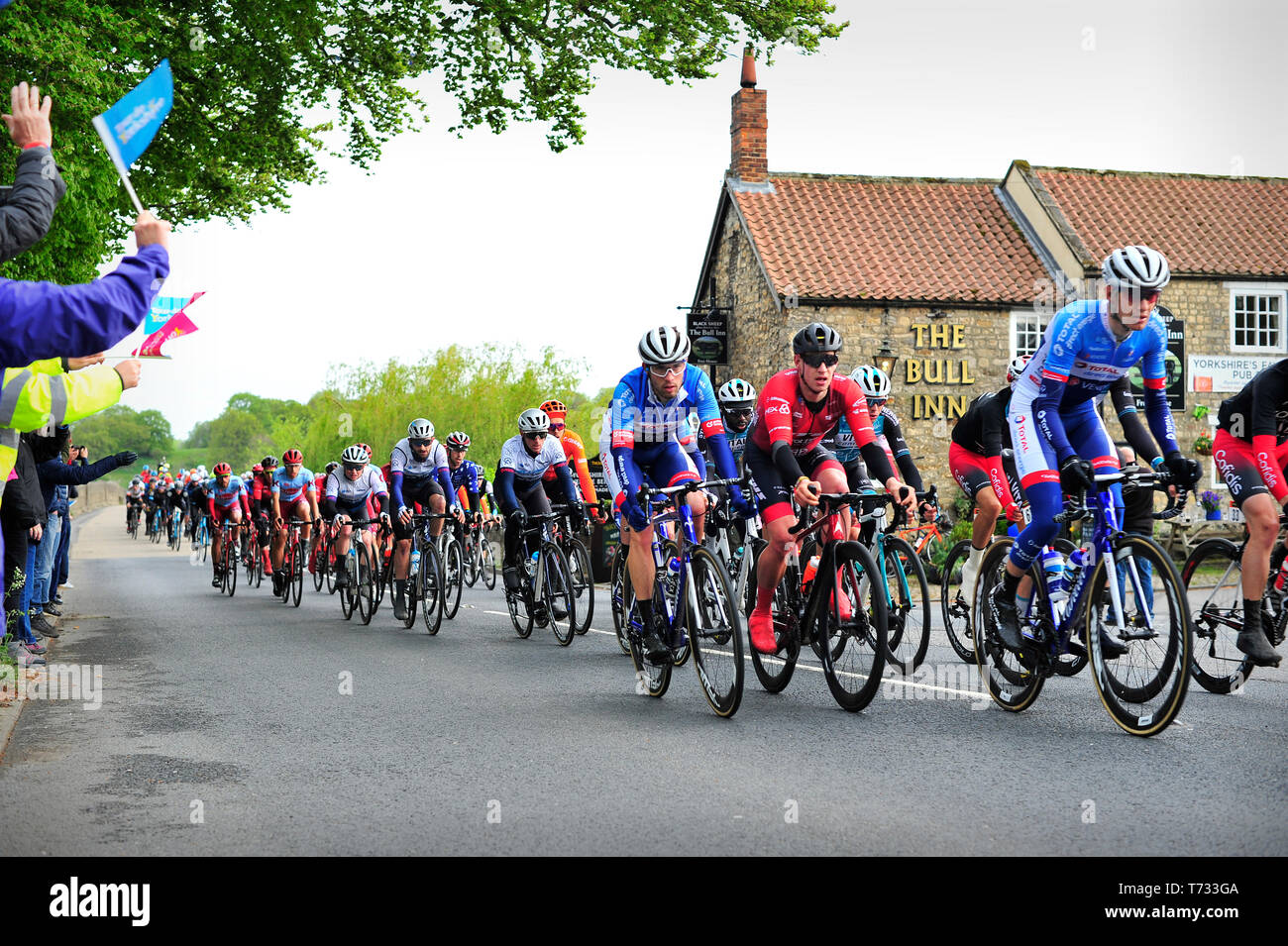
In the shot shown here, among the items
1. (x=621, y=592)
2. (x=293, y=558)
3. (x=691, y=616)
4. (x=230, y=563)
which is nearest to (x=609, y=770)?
(x=691, y=616)

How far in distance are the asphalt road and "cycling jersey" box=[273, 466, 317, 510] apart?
8.47 m

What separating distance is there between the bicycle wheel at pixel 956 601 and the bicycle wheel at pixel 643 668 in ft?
7.57

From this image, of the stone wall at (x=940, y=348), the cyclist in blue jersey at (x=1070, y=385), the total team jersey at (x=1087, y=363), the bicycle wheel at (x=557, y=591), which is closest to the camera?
the cyclist in blue jersey at (x=1070, y=385)

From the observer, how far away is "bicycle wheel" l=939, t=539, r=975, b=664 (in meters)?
8.79

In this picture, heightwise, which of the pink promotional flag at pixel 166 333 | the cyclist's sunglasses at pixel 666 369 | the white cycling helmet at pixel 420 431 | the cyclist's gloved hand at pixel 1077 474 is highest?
the pink promotional flag at pixel 166 333

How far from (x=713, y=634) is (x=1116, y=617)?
6.49 feet

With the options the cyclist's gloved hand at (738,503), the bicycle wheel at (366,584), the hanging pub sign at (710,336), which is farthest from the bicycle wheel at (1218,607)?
the hanging pub sign at (710,336)

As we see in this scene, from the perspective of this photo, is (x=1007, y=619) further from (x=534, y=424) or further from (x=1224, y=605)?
(x=534, y=424)

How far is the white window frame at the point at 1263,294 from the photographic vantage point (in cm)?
3042

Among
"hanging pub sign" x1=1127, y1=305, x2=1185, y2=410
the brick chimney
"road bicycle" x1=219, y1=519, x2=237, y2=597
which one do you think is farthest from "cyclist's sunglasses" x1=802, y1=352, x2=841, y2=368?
the brick chimney

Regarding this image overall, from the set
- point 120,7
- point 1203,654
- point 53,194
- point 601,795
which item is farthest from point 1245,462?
point 120,7

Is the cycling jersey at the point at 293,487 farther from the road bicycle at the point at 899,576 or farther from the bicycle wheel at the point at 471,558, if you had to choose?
the road bicycle at the point at 899,576

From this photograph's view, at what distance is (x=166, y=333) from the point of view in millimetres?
14234

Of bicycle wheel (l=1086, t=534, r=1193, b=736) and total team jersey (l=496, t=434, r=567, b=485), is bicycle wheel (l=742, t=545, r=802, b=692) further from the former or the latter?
total team jersey (l=496, t=434, r=567, b=485)
